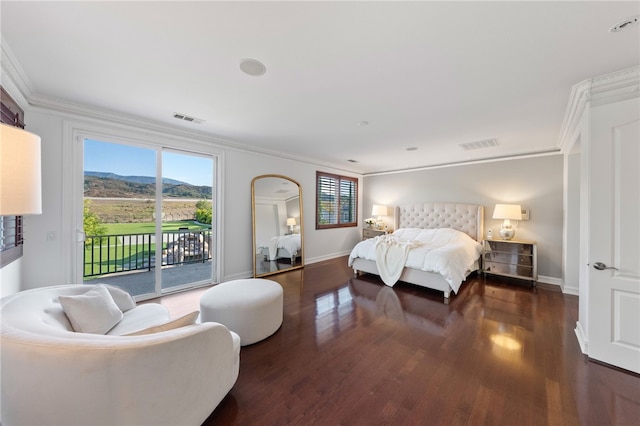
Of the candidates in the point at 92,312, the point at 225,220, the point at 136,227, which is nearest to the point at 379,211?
the point at 225,220

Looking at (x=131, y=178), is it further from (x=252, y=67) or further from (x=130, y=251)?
(x=252, y=67)

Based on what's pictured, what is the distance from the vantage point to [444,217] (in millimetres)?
5371

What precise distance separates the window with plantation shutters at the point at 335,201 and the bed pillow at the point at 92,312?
4.32 metres

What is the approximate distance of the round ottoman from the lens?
7.55ft

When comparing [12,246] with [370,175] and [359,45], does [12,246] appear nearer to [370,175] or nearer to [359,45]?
[359,45]

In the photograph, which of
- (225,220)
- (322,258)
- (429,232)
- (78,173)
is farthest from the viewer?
(322,258)

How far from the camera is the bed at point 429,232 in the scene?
11.8 ft

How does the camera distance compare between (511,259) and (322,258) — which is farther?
(322,258)

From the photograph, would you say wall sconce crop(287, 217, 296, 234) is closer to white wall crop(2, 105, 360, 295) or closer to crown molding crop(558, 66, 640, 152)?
white wall crop(2, 105, 360, 295)

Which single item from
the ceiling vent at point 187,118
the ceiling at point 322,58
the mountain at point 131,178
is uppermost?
the ceiling vent at point 187,118

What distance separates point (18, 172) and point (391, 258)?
4.13 metres

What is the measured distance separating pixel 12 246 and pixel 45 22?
79.3 inches

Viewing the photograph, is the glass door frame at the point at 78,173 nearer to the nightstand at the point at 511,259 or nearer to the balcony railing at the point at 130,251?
the balcony railing at the point at 130,251

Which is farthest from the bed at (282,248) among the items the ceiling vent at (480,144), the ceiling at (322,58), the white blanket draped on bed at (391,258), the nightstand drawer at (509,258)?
the nightstand drawer at (509,258)
